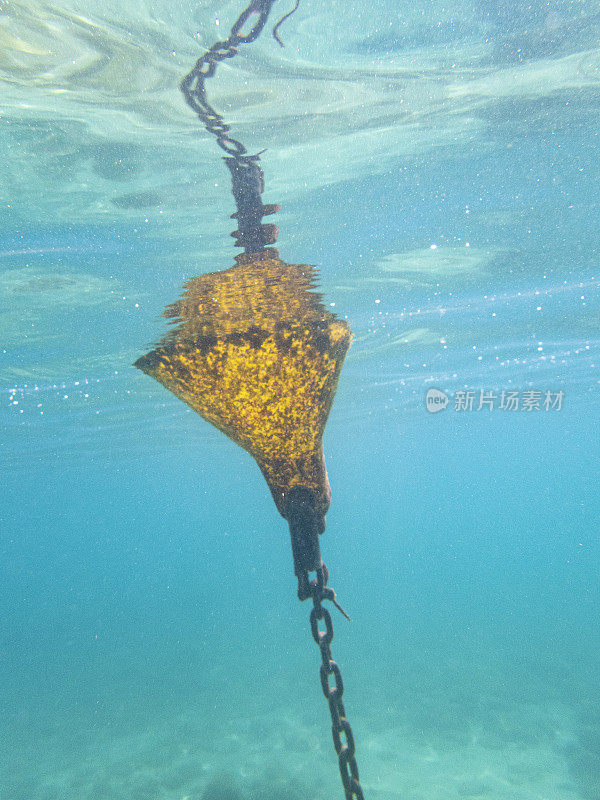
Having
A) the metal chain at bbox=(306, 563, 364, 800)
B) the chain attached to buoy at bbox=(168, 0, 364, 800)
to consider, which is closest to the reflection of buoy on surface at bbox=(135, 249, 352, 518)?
the chain attached to buoy at bbox=(168, 0, 364, 800)

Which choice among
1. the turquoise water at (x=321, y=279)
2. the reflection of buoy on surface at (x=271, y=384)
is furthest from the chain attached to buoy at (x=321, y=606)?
the turquoise water at (x=321, y=279)

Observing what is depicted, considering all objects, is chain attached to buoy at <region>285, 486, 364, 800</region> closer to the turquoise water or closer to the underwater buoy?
the underwater buoy

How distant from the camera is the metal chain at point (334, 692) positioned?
8.51 feet

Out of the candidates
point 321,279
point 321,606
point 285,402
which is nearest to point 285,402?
point 285,402

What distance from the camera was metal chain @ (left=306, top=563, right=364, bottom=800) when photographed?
2.59m

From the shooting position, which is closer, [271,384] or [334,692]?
[334,692]

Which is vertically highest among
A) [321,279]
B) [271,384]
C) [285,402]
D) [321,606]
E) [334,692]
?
[321,279]

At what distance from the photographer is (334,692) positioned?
2.67 meters

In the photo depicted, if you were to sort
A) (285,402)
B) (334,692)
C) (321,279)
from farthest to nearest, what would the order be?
(321,279)
(285,402)
(334,692)

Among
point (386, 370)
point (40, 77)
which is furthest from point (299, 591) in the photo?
point (386, 370)

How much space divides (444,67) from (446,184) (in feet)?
9.15

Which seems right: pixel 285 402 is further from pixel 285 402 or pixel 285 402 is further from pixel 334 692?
pixel 334 692

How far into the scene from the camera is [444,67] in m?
6.06

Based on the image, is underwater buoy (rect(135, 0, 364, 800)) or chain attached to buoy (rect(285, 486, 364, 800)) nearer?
chain attached to buoy (rect(285, 486, 364, 800))
